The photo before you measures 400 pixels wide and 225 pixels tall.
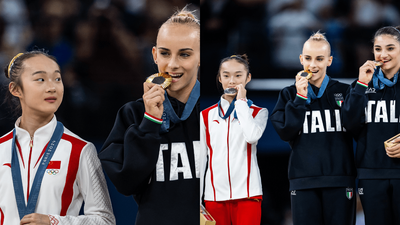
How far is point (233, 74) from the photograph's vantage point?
2.79 meters

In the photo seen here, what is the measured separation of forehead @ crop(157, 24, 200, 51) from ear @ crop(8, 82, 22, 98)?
987 millimetres

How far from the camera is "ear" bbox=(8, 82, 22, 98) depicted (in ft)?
7.92

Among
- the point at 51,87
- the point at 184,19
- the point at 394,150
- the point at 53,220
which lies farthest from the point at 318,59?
the point at 53,220

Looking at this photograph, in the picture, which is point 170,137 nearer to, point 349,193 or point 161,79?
point 161,79

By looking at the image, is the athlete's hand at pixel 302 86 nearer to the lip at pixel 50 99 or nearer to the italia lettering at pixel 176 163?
the italia lettering at pixel 176 163

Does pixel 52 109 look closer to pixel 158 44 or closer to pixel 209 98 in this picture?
pixel 158 44

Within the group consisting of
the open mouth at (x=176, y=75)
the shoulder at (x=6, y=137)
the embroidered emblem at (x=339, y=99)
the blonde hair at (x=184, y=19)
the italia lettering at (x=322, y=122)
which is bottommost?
the shoulder at (x=6, y=137)

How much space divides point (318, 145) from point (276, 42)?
2.78 feet

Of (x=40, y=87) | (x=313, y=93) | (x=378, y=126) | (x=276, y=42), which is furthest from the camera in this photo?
(x=276, y=42)

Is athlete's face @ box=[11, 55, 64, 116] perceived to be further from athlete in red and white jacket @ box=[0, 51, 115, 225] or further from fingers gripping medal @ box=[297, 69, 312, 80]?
fingers gripping medal @ box=[297, 69, 312, 80]

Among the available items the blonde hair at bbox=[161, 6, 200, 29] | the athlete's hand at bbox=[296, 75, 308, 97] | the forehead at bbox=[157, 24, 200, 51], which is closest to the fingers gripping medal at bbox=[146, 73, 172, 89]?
the forehead at bbox=[157, 24, 200, 51]

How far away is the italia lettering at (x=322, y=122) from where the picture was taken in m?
2.64

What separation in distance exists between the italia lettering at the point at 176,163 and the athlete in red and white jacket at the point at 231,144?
208 mm

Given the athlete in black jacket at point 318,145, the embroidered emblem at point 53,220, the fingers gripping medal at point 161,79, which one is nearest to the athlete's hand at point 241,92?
the athlete in black jacket at point 318,145
